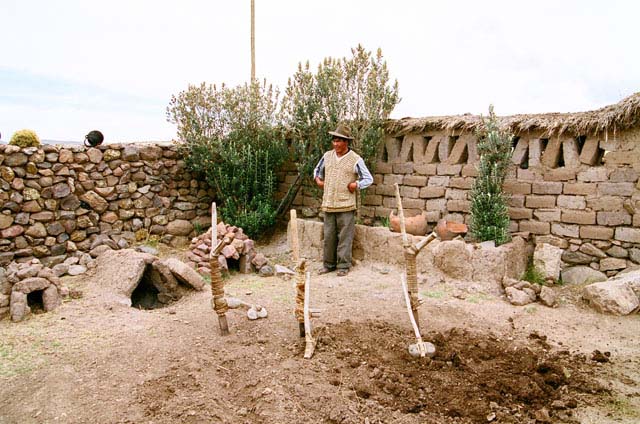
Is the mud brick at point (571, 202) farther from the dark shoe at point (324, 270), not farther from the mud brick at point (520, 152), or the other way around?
the dark shoe at point (324, 270)

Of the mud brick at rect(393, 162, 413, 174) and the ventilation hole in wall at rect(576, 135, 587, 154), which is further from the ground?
the ventilation hole in wall at rect(576, 135, 587, 154)

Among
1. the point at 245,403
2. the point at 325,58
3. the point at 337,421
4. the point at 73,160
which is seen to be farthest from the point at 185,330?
the point at 325,58

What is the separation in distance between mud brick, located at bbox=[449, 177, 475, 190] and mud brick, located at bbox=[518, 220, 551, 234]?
89 cm

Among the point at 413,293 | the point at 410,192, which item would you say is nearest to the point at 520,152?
the point at 410,192

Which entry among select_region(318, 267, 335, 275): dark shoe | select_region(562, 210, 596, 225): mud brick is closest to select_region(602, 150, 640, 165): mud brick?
select_region(562, 210, 596, 225): mud brick

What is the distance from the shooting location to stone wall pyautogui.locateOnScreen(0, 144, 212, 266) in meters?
7.65

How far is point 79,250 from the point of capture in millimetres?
8227

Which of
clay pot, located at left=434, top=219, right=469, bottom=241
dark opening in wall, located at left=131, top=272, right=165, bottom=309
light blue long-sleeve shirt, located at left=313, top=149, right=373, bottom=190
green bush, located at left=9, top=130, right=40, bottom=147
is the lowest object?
dark opening in wall, located at left=131, top=272, right=165, bottom=309

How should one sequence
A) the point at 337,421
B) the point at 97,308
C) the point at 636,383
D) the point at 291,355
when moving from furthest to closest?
the point at 97,308
the point at 291,355
the point at 636,383
the point at 337,421

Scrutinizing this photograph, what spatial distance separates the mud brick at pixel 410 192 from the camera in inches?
324

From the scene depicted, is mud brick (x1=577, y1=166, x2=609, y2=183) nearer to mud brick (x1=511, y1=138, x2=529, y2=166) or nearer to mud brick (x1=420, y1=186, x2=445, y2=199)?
mud brick (x1=511, y1=138, x2=529, y2=166)

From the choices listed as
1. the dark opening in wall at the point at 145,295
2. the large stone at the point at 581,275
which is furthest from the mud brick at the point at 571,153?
the dark opening in wall at the point at 145,295

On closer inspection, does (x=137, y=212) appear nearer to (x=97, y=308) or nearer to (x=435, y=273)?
(x=97, y=308)

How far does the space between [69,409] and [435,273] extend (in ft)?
15.0
